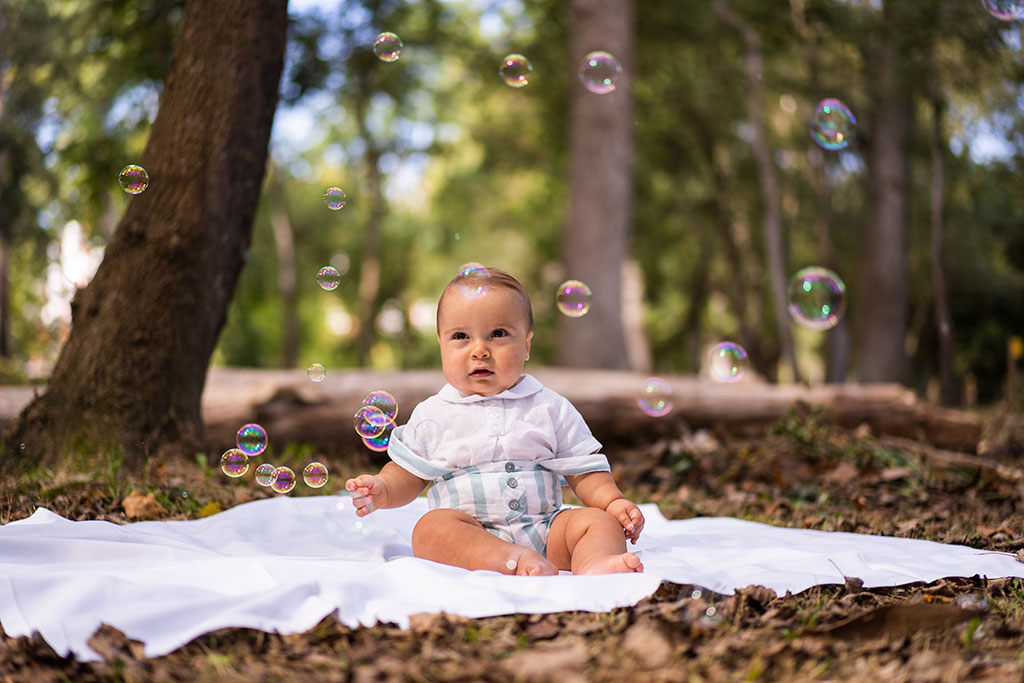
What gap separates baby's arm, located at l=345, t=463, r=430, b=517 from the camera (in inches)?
117

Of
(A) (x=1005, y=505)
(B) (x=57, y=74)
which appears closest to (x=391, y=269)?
(B) (x=57, y=74)

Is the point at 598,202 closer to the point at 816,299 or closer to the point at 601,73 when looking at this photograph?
the point at 601,73

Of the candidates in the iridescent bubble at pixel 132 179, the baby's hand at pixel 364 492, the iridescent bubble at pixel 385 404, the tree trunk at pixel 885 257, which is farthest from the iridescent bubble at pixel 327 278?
the tree trunk at pixel 885 257

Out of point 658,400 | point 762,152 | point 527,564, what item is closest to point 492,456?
point 527,564

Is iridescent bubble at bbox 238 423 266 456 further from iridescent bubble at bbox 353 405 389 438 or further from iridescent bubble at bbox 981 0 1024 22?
iridescent bubble at bbox 981 0 1024 22

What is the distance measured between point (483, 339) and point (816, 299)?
3.03m

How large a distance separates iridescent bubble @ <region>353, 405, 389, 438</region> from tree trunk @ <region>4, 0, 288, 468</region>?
1498 mm

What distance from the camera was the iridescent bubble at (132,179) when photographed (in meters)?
4.39

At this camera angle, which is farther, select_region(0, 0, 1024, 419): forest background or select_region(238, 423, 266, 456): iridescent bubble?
select_region(0, 0, 1024, 419): forest background

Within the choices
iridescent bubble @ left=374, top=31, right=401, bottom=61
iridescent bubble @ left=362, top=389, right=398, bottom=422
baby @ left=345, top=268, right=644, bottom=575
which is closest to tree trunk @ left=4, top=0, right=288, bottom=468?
iridescent bubble @ left=374, top=31, right=401, bottom=61

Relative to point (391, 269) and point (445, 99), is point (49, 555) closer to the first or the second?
point (445, 99)

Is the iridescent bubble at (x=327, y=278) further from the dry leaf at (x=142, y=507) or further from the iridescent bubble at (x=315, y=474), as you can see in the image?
the dry leaf at (x=142, y=507)

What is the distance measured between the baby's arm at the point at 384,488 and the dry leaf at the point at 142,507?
50.5 inches

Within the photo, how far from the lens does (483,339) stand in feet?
10.1
